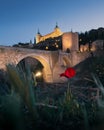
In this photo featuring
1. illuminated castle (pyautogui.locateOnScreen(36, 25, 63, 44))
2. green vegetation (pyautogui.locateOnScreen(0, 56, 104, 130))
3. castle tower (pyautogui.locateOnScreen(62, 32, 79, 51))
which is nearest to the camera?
green vegetation (pyautogui.locateOnScreen(0, 56, 104, 130))

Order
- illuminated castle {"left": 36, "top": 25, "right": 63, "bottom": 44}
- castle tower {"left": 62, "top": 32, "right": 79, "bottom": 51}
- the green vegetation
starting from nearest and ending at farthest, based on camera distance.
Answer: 1. the green vegetation
2. castle tower {"left": 62, "top": 32, "right": 79, "bottom": 51}
3. illuminated castle {"left": 36, "top": 25, "right": 63, "bottom": 44}

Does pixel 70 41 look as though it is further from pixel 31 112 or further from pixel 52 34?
pixel 31 112

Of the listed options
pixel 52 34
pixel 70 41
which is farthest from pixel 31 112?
pixel 52 34

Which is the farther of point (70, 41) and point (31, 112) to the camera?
point (70, 41)

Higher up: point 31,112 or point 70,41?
point 70,41

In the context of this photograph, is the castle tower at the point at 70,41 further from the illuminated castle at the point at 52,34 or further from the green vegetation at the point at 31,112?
the green vegetation at the point at 31,112

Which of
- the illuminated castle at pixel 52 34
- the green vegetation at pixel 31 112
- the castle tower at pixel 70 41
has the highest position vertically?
the illuminated castle at pixel 52 34

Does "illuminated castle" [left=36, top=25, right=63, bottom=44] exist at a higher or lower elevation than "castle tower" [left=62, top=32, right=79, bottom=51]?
higher

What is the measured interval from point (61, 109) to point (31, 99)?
0.38m

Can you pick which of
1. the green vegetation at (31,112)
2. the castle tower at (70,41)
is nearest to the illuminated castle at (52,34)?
the castle tower at (70,41)

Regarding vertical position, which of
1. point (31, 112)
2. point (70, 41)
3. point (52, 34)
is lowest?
point (31, 112)

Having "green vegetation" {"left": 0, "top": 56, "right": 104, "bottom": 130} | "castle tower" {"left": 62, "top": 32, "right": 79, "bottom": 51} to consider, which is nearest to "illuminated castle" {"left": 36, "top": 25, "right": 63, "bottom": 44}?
"castle tower" {"left": 62, "top": 32, "right": 79, "bottom": 51}

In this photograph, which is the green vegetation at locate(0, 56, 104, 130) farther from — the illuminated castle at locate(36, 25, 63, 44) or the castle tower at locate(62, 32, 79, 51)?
the illuminated castle at locate(36, 25, 63, 44)

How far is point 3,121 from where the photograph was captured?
172cm
